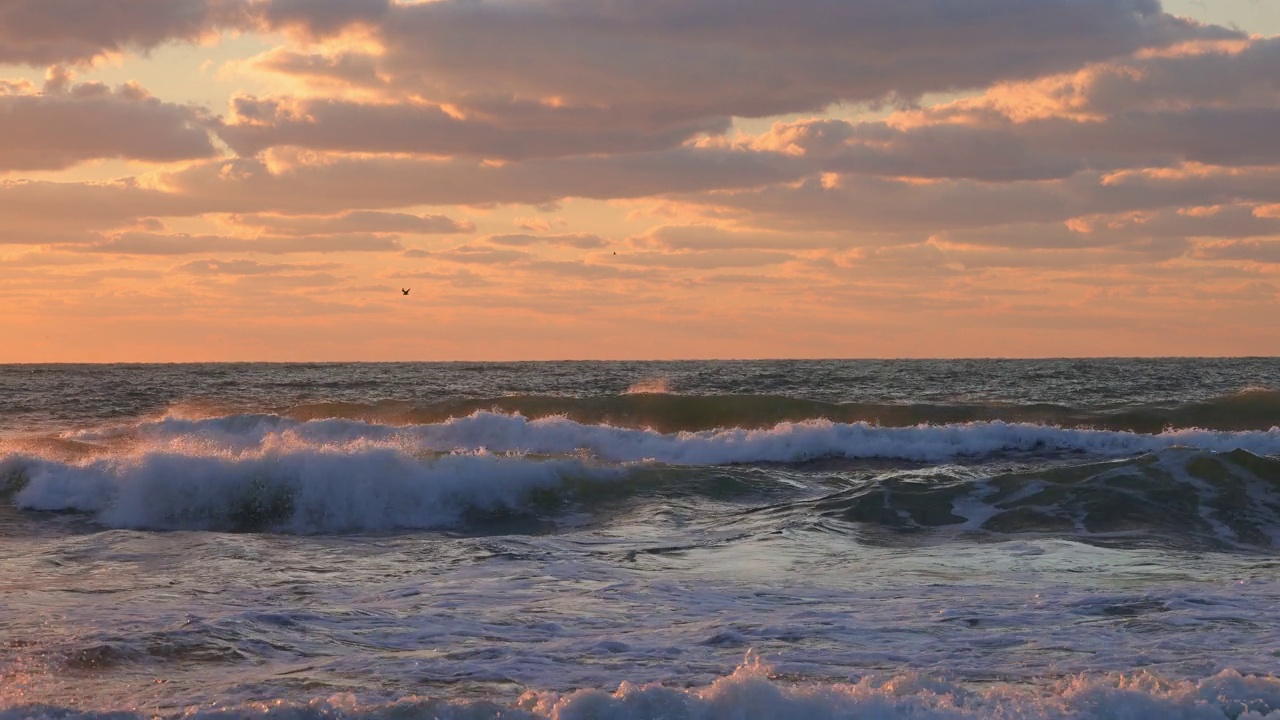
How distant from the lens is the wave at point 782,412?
3516 cm

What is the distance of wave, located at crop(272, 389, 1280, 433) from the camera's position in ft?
115

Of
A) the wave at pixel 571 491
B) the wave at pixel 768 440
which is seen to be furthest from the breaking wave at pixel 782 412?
the wave at pixel 571 491

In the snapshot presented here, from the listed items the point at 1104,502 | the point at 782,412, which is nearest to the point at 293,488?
the point at 1104,502

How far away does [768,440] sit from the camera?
2883 cm

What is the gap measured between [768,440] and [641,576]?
1574 centimetres

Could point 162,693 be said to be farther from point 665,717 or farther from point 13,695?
point 665,717

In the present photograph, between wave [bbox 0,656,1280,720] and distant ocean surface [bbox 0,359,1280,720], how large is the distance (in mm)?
21

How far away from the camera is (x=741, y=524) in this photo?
1758cm

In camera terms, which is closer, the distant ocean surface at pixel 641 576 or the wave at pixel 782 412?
the distant ocean surface at pixel 641 576

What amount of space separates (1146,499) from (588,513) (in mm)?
8476

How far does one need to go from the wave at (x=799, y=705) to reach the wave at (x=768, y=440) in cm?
1921

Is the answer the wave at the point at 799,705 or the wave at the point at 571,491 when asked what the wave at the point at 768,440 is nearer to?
the wave at the point at 571,491

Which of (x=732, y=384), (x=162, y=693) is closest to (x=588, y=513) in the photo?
(x=162, y=693)

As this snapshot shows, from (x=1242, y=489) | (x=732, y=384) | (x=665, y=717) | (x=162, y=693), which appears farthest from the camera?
(x=732, y=384)
